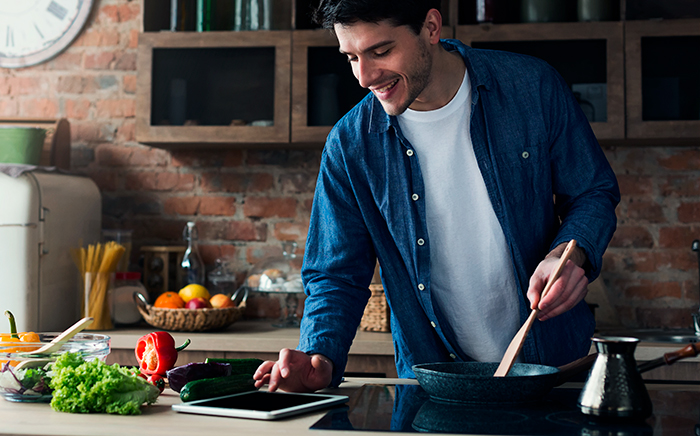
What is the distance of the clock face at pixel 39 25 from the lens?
9.76 feet

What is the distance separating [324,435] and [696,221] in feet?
7.56

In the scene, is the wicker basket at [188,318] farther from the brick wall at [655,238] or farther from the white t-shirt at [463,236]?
the brick wall at [655,238]

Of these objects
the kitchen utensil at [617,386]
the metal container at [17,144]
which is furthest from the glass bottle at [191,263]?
the kitchen utensil at [617,386]

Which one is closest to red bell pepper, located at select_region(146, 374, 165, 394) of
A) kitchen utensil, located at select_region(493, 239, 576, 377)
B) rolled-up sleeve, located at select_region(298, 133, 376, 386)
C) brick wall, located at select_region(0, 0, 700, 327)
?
rolled-up sleeve, located at select_region(298, 133, 376, 386)

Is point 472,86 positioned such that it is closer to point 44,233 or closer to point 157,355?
point 157,355

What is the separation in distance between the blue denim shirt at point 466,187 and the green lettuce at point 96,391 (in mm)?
470

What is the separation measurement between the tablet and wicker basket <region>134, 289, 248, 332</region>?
4.38 ft

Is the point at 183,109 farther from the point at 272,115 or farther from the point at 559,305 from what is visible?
the point at 559,305

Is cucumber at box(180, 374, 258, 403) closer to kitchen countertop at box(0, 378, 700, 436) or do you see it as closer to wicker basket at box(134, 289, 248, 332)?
kitchen countertop at box(0, 378, 700, 436)

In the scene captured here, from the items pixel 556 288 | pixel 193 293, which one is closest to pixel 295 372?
pixel 556 288

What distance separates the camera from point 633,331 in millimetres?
2561

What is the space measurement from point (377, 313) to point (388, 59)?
1231mm

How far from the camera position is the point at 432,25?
1470mm

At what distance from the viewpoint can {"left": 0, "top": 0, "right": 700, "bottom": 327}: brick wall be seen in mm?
2709
